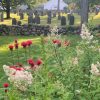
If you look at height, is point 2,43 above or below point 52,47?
below

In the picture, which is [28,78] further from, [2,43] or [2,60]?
[2,43]

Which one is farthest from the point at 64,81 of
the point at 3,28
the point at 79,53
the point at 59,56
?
the point at 3,28

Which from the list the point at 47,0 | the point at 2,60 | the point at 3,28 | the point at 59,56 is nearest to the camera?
the point at 59,56

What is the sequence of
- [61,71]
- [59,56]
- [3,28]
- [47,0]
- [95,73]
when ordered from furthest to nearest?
[47,0]
[3,28]
[59,56]
[61,71]
[95,73]

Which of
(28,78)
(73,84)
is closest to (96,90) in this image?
(73,84)

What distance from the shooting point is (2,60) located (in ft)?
52.4

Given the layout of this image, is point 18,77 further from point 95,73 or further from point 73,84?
point 73,84

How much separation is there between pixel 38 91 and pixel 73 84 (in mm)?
919

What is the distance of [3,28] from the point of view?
2680 cm

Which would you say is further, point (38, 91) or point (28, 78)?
point (38, 91)

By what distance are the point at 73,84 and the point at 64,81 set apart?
206 millimetres

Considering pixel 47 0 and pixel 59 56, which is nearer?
pixel 59 56

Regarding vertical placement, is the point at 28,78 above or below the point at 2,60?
above

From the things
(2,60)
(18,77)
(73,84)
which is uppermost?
(18,77)
